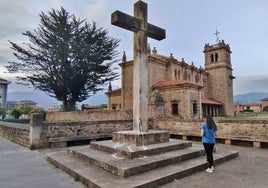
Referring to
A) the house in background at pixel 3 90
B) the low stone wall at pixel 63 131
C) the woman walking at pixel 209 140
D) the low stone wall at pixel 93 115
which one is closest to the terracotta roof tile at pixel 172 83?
the low stone wall at pixel 93 115

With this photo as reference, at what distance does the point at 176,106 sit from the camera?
2480cm

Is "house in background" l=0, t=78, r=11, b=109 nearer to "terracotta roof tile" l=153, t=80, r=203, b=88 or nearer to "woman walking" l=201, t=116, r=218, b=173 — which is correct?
"terracotta roof tile" l=153, t=80, r=203, b=88

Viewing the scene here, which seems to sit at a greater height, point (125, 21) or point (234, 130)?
point (125, 21)

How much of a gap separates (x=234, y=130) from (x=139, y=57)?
6.94 metres

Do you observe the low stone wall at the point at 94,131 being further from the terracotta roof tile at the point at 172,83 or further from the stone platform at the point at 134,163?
the terracotta roof tile at the point at 172,83

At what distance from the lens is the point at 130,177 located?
5.14 meters

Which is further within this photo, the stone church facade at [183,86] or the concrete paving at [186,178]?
the stone church facade at [183,86]

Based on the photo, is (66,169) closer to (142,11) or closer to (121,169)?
(121,169)

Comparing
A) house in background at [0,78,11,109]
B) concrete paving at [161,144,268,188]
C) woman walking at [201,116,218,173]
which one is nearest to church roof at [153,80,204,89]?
concrete paving at [161,144,268,188]

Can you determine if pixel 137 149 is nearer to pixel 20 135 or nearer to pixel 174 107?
pixel 20 135

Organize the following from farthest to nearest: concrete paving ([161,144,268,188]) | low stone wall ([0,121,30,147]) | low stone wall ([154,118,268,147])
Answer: low stone wall ([0,121,30,147]), low stone wall ([154,118,268,147]), concrete paving ([161,144,268,188])

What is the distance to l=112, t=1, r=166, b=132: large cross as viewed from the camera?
7.49 m

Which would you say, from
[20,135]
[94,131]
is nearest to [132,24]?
[94,131]

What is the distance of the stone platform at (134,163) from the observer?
5004mm
